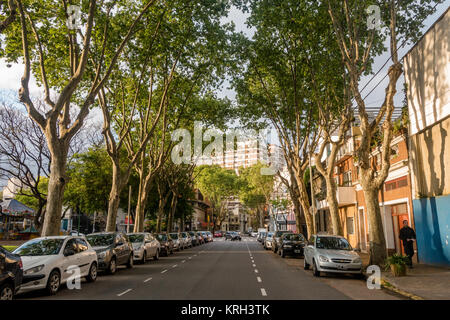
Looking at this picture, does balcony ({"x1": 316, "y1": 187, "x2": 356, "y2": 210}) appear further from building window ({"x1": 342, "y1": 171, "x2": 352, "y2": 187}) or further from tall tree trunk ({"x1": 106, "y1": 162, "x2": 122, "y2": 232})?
tall tree trunk ({"x1": 106, "y1": 162, "x2": 122, "y2": 232})

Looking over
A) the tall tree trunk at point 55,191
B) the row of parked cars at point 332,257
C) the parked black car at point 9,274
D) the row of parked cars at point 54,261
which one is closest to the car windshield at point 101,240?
the row of parked cars at point 54,261

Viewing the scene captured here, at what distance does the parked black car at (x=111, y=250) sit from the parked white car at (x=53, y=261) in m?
1.77

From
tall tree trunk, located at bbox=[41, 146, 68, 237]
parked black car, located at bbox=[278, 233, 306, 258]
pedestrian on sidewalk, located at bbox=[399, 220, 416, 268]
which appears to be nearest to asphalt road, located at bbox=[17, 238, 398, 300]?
tall tree trunk, located at bbox=[41, 146, 68, 237]

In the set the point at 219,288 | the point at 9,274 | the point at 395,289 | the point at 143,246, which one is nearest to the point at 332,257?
the point at 395,289

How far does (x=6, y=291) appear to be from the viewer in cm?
770

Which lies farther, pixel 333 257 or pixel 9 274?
pixel 333 257

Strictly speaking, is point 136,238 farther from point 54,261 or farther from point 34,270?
point 34,270

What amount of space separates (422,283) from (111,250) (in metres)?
11.4

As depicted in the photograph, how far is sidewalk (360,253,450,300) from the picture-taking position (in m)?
9.55

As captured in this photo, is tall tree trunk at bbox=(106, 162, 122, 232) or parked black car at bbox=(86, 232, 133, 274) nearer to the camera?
parked black car at bbox=(86, 232, 133, 274)

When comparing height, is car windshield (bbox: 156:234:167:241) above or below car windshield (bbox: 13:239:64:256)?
below

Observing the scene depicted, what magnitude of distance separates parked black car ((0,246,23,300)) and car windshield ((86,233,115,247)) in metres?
7.27

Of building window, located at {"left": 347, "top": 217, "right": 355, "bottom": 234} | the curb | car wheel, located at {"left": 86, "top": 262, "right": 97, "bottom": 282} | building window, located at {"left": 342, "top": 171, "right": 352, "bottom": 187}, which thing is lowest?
the curb
